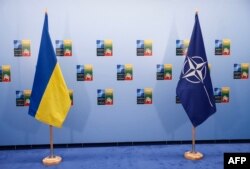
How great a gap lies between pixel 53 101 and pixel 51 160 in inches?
28.9


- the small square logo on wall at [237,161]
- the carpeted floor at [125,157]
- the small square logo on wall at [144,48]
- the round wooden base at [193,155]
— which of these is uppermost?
the small square logo on wall at [144,48]

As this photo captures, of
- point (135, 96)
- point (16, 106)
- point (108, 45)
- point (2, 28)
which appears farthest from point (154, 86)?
point (2, 28)

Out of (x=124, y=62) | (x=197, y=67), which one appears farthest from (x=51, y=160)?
(x=197, y=67)

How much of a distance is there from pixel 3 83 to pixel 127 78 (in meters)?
1.71

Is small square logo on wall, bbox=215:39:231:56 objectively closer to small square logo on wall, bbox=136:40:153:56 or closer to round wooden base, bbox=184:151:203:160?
small square logo on wall, bbox=136:40:153:56

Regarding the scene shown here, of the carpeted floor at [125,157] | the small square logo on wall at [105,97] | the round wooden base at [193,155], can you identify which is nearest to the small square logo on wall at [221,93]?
the carpeted floor at [125,157]

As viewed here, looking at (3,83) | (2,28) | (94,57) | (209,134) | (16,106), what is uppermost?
(2,28)

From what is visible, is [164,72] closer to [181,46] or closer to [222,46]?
[181,46]

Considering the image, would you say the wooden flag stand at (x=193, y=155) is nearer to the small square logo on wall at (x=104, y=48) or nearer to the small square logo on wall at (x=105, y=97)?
the small square logo on wall at (x=105, y=97)

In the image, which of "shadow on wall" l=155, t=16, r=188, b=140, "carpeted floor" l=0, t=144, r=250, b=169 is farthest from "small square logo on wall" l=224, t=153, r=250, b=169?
"shadow on wall" l=155, t=16, r=188, b=140

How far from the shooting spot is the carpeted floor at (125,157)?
13.1 feet

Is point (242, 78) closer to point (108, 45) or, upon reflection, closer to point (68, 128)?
point (108, 45)

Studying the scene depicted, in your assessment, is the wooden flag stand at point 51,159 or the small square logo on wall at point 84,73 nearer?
the wooden flag stand at point 51,159

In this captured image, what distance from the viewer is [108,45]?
4617 millimetres
